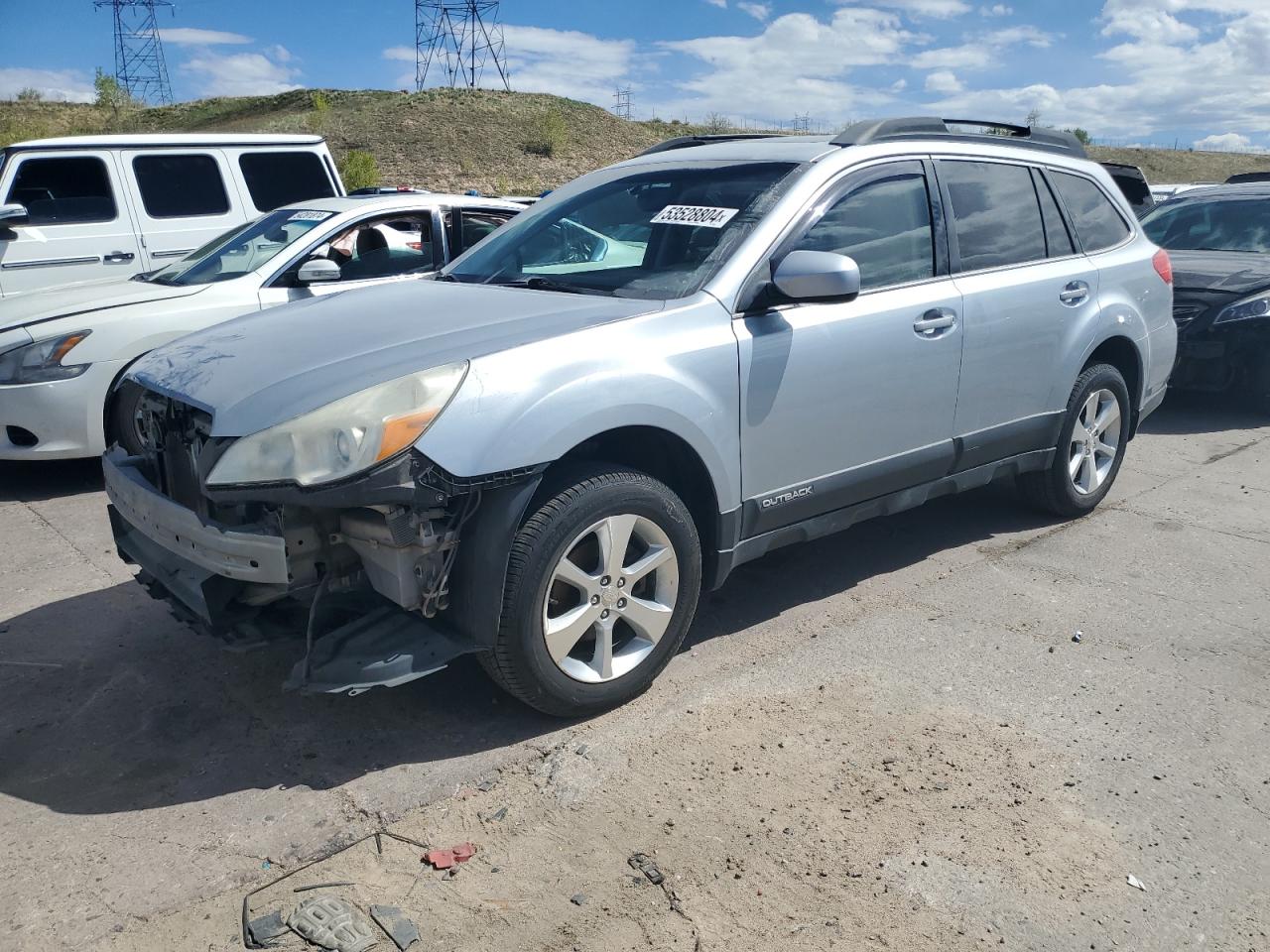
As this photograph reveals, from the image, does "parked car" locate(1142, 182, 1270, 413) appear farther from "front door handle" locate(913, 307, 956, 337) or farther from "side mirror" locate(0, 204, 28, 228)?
"side mirror" locate(0, 204, 28, 228)

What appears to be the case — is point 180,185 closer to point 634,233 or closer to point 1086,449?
point 634,233


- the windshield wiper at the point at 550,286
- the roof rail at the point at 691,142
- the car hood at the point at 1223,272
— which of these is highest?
the roof rail at the point at 691,142

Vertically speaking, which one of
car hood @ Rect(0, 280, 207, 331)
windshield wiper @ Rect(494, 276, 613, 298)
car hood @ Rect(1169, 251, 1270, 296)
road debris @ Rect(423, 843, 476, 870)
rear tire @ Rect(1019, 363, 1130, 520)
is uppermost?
windshield wiper @ Rect(494, 276, 613, 298)

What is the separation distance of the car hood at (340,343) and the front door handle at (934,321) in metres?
1.20

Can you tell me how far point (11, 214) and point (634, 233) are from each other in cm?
574

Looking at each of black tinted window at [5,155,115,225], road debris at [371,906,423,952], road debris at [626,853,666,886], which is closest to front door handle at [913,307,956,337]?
road debris at [626,853,666,886]

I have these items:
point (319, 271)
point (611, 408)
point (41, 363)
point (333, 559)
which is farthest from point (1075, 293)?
point (41, 363)

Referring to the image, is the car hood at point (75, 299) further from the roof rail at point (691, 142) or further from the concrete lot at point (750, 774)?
the roof rail at point (691, 142)

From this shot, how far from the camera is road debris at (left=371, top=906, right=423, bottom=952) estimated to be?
7.96 ft

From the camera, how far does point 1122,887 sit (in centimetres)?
264

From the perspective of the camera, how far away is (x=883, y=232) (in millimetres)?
4141

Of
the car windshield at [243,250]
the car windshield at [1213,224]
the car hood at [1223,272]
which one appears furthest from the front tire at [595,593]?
the car windshield at [1213,224]

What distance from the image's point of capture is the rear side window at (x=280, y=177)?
877 cm

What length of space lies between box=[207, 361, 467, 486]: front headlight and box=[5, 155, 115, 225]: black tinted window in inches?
253
